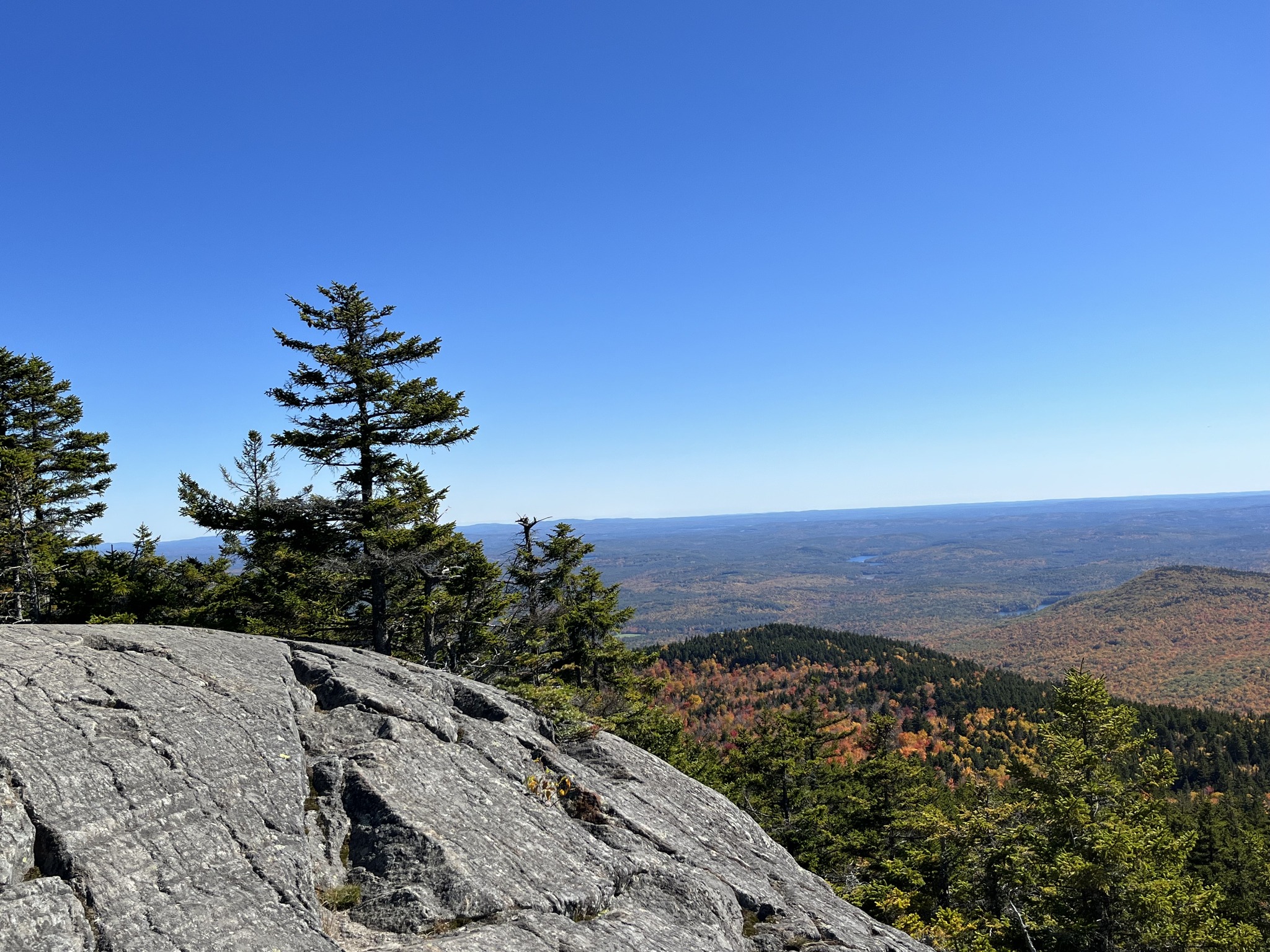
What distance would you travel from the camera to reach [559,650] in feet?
87.1

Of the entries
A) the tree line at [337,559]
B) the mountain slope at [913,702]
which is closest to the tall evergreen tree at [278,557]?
the tree line at [337,559]

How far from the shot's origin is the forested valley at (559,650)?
56.7 ft

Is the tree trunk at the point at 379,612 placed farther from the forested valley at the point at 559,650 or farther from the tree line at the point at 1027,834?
the tree line at the point at 1027,834

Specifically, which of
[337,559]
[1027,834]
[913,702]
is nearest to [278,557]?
[337,559]

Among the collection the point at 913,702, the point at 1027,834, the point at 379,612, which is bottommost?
the point at 913,702

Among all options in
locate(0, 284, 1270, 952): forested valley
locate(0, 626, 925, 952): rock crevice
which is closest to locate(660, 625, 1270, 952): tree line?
locate(0, 284, 1270, 952): forested valley

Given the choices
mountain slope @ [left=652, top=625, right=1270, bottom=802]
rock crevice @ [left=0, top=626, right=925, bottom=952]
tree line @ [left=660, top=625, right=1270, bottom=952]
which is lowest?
mountain slope @ [left=652, top=625, right=1270, bottom=802]

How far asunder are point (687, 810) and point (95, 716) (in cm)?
1010

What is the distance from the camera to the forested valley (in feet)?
56.7

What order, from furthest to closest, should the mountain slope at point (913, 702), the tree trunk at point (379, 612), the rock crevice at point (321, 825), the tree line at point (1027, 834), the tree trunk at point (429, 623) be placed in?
the mountain slope at point (913, 702), the tree trunk at point (429, 623), the tree trunk at point (379, 612), the tree line at point (1027, 834), the rock crevice at point (321, 825)

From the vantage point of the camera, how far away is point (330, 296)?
699 inches

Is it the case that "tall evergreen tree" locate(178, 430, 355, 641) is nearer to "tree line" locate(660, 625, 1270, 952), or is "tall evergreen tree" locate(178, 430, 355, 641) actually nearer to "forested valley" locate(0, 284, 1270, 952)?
"forested valley" locate(0, 284, 1270, 952)

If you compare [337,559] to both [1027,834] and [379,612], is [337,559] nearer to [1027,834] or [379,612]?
[379,612]

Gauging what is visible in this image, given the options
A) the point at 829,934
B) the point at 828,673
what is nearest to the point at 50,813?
the point at 829,934
